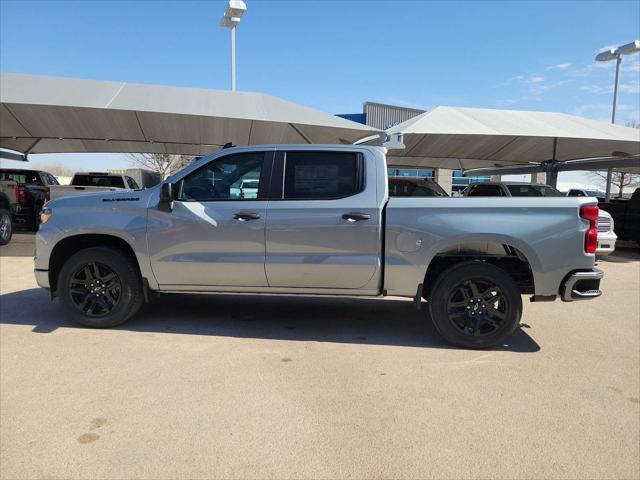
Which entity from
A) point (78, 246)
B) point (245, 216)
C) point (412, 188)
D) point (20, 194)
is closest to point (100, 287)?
point (78, 246)

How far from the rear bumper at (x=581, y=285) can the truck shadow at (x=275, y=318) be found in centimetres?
65

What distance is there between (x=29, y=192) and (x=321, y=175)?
12798 mm

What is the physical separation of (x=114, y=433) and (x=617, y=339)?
199 inches

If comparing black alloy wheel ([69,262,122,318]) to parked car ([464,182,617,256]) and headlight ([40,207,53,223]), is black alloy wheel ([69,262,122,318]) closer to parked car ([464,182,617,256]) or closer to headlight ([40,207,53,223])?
headlight ([40,207,53,223])

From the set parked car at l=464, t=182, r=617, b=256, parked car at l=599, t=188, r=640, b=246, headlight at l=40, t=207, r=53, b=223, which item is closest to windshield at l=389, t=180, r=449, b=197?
parked car at l=464, t=182, r=617, b=256

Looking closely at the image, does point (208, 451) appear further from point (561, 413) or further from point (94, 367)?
point (561, 413)

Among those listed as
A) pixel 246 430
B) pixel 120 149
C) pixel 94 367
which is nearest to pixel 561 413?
pixel 246 430

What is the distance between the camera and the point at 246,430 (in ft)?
10.2

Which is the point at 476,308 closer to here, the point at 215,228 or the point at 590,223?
the point at 590,223

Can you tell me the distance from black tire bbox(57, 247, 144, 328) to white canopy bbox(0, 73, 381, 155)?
25.2ft

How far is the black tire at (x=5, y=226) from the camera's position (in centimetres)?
1170

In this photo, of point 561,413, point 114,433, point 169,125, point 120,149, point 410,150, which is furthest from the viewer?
point 120,149

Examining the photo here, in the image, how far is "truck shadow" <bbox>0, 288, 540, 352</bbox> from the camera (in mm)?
5086

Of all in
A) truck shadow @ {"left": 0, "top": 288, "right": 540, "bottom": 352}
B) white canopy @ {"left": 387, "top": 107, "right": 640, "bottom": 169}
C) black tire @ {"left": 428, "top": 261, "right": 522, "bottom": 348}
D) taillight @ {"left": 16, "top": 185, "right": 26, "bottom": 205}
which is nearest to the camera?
black tire @ {"left": 428, "top": 261, "right": 522, "bottom": 348}
